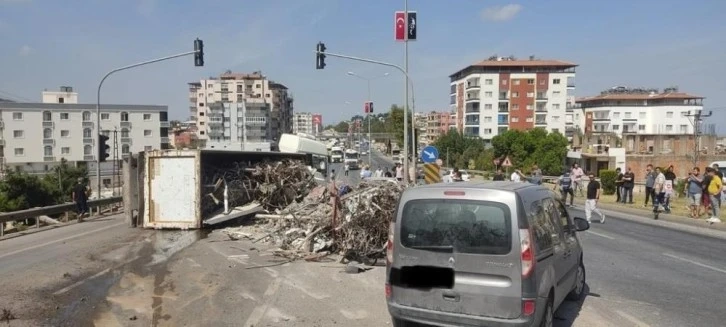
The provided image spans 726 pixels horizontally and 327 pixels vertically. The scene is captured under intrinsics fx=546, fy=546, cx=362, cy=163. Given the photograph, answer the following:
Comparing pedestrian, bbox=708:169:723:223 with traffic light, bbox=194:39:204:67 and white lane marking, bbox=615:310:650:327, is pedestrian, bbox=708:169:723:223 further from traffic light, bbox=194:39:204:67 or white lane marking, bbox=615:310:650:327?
traffic light, bbox=194:39:204:67

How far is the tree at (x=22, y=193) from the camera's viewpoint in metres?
33.9

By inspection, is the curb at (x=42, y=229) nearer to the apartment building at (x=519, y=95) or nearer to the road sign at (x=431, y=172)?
the road sign at (x=431, y=172)

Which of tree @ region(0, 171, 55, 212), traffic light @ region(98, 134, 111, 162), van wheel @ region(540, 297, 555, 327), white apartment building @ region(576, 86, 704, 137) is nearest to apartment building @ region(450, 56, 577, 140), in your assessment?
white apartment building @ region(576, 86, 704, 137)

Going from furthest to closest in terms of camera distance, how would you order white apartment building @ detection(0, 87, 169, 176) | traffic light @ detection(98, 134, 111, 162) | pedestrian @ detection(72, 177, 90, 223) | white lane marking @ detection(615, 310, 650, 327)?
1. white apartment building @ detection(0, 87, 169, 176)
2. traffic light @ detection(98, 134, 111, 162)
3. pedestrian @ detection(72, 177, 90, 223)
4. white lane marking @ detection(615, 310, 650, 327)

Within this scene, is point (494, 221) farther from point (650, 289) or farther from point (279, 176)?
point (279, 176)

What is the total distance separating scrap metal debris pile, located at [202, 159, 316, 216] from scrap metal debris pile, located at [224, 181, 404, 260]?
13.5ft

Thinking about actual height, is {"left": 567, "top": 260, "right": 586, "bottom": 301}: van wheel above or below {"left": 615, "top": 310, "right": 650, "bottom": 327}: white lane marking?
above

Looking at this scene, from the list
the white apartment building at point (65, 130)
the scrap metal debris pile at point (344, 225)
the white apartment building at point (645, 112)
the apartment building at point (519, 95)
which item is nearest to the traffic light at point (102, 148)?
the scrap metal debris pile at point (344, 225)

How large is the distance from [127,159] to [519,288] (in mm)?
12442

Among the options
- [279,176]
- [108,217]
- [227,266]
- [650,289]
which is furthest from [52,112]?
[650,289]

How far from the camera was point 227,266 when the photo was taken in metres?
9.86

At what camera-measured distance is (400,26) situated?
23.5 m

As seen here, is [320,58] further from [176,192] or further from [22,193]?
[22,193]

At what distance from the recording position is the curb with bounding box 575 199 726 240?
15.0m
